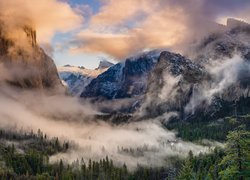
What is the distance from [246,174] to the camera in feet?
203

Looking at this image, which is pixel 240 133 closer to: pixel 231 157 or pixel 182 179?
pixel 231 157

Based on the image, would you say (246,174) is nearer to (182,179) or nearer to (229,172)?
(229,172)

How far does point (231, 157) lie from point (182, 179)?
130 m

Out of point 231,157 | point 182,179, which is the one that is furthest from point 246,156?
point 182,179

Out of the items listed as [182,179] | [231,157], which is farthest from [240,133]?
[182,179]

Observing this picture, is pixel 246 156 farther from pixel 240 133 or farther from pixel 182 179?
pixel 182 179

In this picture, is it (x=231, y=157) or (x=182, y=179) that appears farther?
(x=182, y=179)

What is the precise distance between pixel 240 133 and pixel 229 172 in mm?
5438

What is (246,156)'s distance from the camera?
62219 millimetres

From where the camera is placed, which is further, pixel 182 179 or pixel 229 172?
pixel 182 179

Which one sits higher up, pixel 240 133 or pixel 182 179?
pixel 240 133

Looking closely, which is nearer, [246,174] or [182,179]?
[246,174]

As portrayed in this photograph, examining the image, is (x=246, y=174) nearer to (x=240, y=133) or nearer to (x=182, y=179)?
(x=240, y=133)

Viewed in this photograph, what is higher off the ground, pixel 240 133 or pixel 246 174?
pixel 240 133
